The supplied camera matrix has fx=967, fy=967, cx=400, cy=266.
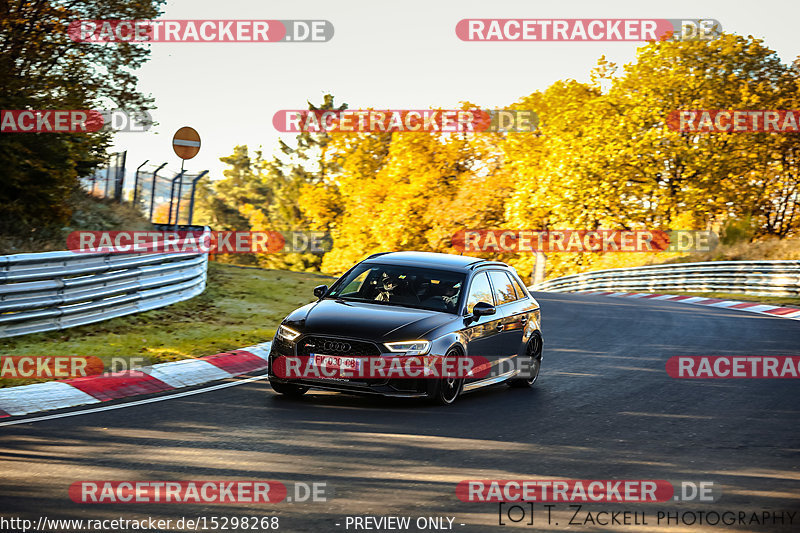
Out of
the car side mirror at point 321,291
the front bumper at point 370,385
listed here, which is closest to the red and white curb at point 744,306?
the car side mirror at point 321,291

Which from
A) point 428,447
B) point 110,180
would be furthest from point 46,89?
point 428,447

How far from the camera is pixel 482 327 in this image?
10.7 metres

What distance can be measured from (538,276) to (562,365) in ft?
155

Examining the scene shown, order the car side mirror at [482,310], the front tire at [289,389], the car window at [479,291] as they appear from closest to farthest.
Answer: the front tire at [289,389]
the car side mirror at [482,310]
the car window at [479,291]

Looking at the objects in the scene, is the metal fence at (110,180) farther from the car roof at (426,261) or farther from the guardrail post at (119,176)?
the car roof at (426,261)

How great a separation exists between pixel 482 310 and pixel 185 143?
469 inches

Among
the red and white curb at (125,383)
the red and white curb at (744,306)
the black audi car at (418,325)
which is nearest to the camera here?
the red and white curb at (125,383)

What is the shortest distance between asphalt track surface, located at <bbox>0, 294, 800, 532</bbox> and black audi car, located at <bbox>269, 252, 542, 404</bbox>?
0.87ft

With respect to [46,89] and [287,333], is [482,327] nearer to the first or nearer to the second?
[287,333]

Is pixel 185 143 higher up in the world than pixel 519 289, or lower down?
higher up

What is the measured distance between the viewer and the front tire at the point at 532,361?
11633mm

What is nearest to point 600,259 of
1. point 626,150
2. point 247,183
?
point 626,150

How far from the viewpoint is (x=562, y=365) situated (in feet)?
44.2

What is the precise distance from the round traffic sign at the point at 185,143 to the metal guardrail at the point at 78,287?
4.33 m
